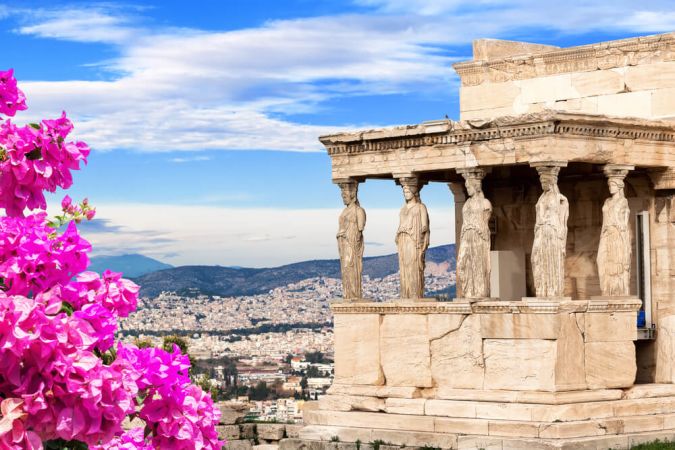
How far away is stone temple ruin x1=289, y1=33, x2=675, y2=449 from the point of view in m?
18.8

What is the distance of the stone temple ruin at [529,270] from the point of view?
18781 mm

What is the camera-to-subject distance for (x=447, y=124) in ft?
65.3

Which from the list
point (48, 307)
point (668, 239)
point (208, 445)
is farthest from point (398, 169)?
point (48, 307)

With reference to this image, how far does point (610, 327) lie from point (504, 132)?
2.92 m

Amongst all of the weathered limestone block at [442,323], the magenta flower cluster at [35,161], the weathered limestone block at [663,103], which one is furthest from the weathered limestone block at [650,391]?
the magenta flower cluster at [35,161]

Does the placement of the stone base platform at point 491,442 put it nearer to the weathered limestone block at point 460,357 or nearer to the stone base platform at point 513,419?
the stone base platform at point 513,419

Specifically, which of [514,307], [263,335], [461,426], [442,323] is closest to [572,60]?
[514,307]

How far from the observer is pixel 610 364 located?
63.1ft

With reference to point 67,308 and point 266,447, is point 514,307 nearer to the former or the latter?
point 266,447

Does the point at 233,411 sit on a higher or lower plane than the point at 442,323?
lower

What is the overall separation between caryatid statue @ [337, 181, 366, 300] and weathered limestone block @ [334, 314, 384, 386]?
0.51 metres

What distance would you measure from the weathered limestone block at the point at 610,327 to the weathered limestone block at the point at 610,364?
7 cm

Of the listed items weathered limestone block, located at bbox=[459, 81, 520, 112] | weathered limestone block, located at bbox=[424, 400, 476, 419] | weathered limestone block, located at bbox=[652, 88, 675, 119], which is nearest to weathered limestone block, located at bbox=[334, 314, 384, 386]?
weathered limestone block, located at bbox=[424, 400, 476, 419]

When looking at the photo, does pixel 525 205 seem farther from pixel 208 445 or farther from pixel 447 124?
pixel 208 445
